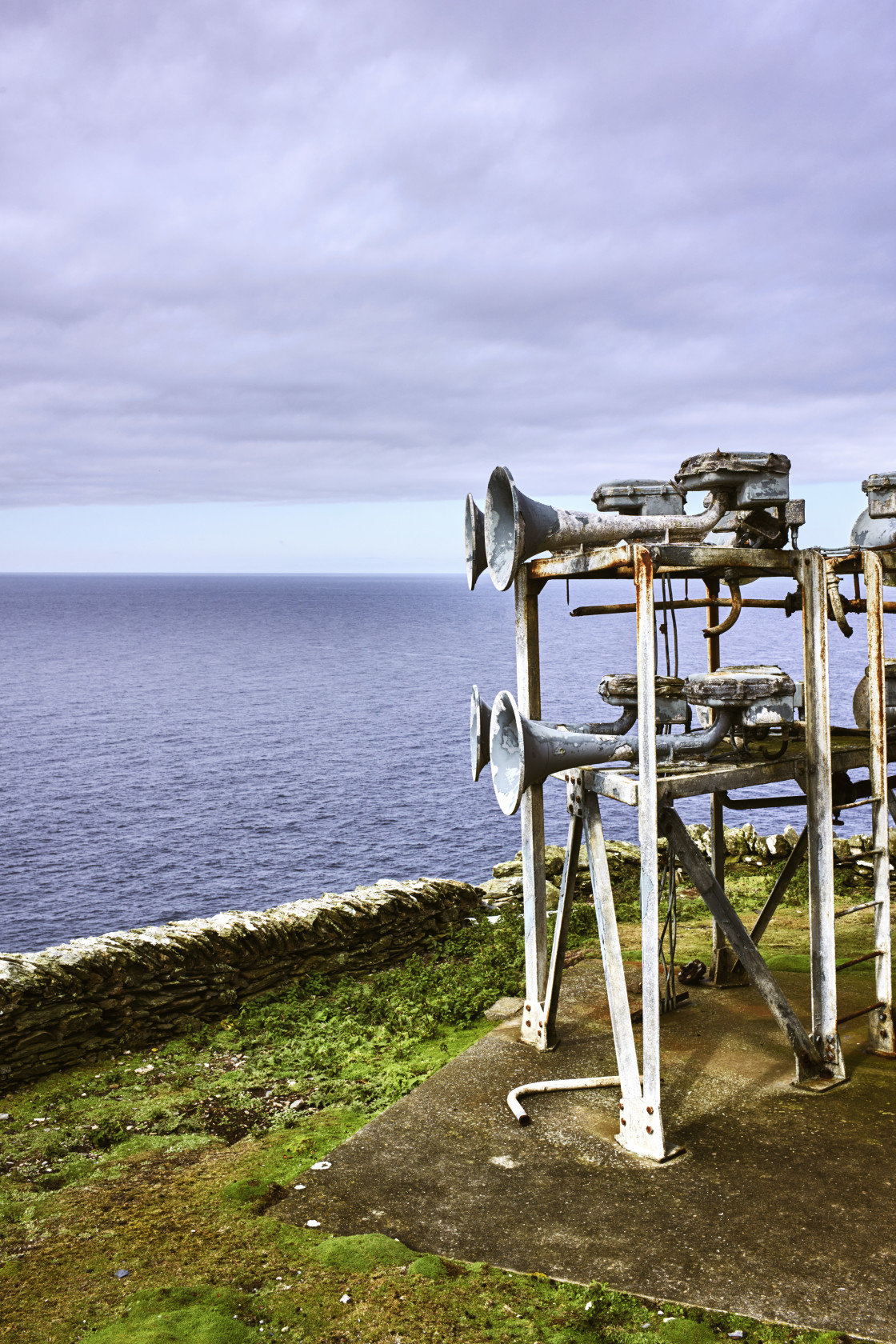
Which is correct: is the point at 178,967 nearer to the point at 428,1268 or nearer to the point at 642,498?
the point at 428,1268

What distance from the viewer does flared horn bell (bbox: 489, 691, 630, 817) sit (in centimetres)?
887

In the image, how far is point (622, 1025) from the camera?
8.84 metres

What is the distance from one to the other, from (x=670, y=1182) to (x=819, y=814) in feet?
12.1

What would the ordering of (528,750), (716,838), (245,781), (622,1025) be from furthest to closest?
(245,781), (716,838), (528,750), (622,1025)

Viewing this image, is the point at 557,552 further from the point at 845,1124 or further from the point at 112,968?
the point at 112,968

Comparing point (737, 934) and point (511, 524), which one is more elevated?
point (511, 524)

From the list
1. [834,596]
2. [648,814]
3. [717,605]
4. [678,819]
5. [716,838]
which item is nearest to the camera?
[648,814]

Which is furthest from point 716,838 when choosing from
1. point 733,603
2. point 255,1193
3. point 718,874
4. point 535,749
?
point 255,1193

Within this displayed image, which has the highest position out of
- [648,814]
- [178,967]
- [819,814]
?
[648,814]

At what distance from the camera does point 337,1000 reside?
14.3 metres

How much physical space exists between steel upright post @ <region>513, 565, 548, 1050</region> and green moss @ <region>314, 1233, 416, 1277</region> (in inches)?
141

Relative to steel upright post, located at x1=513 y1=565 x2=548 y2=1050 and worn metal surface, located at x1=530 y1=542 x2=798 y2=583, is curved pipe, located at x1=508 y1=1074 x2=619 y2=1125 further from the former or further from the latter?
worn metal surface, located at x1=530 y1=542 x2=798 y2=583

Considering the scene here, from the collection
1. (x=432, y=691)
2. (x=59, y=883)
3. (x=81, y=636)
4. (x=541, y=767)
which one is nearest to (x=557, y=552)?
(x=541, y=767)

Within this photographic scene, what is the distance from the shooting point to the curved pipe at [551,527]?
9.27 m
